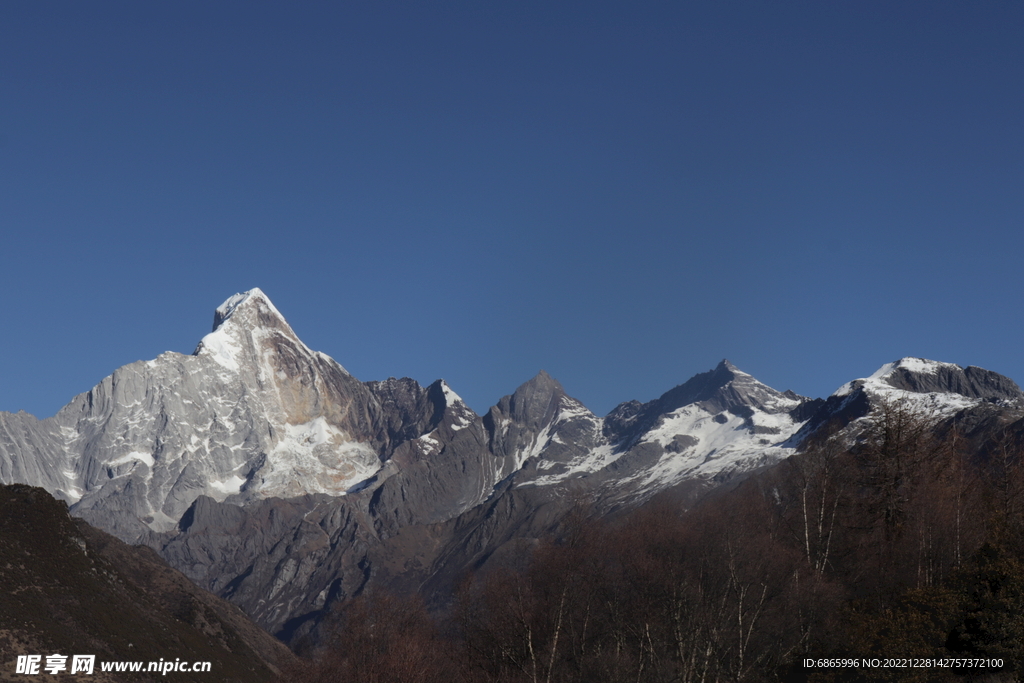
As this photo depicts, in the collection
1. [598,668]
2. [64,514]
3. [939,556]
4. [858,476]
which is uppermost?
[64,514]

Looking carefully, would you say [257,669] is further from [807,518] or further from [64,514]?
[807,518]

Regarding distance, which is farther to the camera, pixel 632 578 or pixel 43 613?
pixel 43 613

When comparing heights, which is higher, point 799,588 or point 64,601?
point 64,601

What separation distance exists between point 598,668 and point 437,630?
38.8m

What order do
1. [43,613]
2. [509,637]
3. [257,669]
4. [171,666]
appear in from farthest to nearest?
1. [257,669]
2. [171,666]
3. [43,613]
4. [509,637]

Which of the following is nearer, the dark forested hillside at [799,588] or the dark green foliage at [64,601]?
the dark forested hillside at [799,588]

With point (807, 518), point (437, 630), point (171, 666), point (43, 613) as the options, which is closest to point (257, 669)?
point (171, 666)

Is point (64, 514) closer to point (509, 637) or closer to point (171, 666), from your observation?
point (171, 666)

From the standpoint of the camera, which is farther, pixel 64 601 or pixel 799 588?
pixel 64 601

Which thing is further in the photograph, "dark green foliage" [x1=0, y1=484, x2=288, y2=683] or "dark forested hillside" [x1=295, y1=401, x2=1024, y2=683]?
"dark green foliage" [x1=0, y1=484, x2=288, y2=683]

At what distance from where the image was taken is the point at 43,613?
4574 inches

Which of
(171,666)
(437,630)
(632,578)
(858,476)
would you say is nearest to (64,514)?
(171,666)

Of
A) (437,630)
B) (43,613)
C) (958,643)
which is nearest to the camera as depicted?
(958,643)

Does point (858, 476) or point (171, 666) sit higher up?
point (858, 476)
